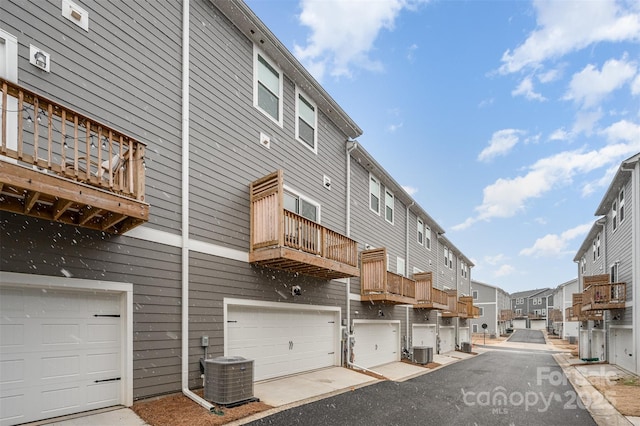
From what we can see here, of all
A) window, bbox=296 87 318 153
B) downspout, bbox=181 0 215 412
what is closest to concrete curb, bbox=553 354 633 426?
downspout, bbox=181 0 215 412

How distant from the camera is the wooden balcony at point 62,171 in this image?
178 inches

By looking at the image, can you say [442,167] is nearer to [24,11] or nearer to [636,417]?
[636,417]

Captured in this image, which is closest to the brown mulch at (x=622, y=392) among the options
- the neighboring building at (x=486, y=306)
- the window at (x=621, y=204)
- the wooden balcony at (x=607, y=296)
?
the wooden balcony at (x=607, y=296)

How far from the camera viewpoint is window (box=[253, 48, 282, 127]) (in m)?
10.3

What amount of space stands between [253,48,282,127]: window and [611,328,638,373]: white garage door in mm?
15286

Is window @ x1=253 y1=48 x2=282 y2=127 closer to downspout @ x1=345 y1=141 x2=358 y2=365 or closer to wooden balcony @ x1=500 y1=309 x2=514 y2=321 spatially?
downspout @ x1=345 y1=141 x2=358 y2=365

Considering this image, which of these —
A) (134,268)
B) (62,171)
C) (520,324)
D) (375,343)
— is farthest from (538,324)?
(62,171)

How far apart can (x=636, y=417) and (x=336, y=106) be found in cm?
1106

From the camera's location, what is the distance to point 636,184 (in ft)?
47.4

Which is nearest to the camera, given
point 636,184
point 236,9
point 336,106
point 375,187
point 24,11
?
point 24,11

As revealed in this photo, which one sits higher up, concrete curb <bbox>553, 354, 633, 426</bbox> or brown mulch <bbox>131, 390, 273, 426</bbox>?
brown mulch <bbox>131, 390, 273, 426</bbox>

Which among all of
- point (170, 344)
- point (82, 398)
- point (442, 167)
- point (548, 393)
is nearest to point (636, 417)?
point (548, 393)

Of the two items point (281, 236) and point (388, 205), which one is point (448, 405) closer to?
point (281, 236)

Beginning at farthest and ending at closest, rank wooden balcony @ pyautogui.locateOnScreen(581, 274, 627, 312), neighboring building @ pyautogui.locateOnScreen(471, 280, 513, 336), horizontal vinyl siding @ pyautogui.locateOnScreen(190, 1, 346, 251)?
neighboring building @ pyautogui.locateOnScreen(471, 280, 513, 336) < wooden balcony @ pyautogui.locateOnScreen(581, 274, 627, 312) < horizontal vinyl siding @ pyautogui.locateOnScreen(190, 1, 346, 251)
